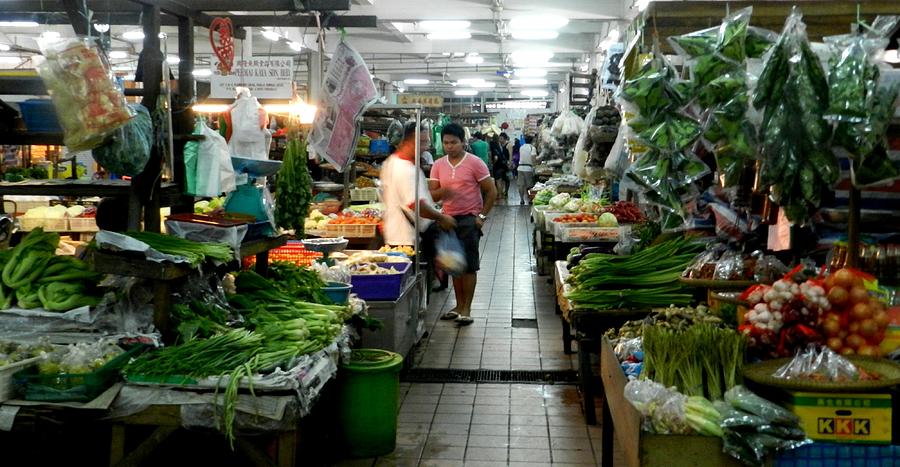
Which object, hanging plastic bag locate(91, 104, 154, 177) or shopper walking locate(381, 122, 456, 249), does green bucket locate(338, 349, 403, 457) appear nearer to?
hanging plastic bag locate(91, 104, 154, 177)

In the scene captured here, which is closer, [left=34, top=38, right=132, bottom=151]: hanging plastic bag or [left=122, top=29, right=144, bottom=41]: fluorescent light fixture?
[left=34, top=38, right=132, bottom=151]: hanging plastic bag

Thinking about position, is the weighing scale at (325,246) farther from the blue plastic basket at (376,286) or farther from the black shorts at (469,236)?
the blue plastic basket at (376,286)

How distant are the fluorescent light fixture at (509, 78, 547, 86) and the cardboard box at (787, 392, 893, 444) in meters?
27.9

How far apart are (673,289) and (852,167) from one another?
2.45 m

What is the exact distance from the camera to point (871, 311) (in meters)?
3.38

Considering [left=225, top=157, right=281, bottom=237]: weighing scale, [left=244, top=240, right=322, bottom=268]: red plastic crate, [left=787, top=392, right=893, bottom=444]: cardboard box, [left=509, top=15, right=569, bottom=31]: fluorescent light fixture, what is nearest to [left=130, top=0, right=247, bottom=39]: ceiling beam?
[left=225, top=157, right=281, bottom=237]: weighing scale

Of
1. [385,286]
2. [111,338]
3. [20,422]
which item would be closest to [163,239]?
[111,338]

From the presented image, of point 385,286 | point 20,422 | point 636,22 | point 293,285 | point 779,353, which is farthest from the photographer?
point 385,286

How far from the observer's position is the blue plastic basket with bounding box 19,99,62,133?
4.66 m

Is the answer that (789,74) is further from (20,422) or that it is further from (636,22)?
(20,422)

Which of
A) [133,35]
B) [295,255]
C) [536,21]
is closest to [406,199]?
[295,255]

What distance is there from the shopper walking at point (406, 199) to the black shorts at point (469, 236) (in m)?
0.21

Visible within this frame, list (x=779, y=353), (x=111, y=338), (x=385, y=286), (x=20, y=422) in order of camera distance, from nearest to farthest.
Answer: (x=779, y=353), (x=20, y=422), (x=111, y=338), (x=385, y=286)

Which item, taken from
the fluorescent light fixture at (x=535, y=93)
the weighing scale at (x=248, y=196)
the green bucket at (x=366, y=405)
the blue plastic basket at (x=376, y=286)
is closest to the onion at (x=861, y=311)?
the green bucket at (x=366, y=405)
